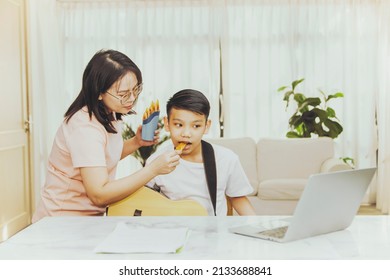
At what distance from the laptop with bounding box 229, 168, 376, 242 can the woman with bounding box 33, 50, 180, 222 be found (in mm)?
692

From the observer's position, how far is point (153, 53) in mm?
6410

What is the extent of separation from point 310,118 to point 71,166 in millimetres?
Result: 3774

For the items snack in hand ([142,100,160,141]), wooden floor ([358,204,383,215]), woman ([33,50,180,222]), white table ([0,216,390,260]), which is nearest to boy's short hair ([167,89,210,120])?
snack in hand ([142,100,160,141])

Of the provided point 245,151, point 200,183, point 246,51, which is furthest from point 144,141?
point 246,51

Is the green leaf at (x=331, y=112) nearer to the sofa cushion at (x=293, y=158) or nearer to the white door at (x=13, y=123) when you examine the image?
the sofa cushion at (x=293, y=158)

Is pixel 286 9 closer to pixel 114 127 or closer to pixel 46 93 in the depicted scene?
pixel 46 93

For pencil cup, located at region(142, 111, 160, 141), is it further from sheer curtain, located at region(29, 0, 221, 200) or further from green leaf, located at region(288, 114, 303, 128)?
sheer curtain, located at region(29, 0, 221, 200)

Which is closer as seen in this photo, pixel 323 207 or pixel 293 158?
pixel 323 207

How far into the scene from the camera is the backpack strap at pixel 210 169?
2.66m

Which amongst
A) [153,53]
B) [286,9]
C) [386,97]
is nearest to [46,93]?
[153,53]

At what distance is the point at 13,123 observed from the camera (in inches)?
195

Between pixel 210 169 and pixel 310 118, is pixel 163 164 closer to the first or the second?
pixel 210 169

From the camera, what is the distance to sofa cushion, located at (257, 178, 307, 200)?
487 centimetres
